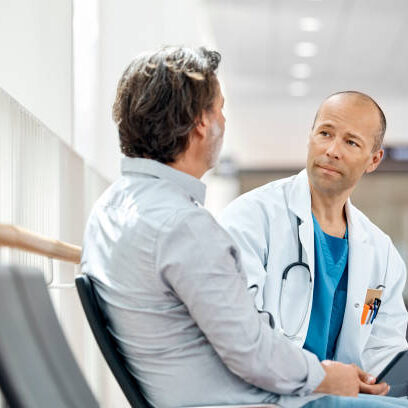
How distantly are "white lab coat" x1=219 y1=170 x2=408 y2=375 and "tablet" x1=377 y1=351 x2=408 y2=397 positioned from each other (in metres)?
0.14

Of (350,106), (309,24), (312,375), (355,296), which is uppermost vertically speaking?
(309,24)

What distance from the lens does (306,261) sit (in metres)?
2.14

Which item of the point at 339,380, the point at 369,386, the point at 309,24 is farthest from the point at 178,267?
the point at 309,24

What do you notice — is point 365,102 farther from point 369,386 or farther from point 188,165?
point 188,165

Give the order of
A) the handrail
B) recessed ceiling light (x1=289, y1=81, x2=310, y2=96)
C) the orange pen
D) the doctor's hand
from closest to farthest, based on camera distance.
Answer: the handrail → the doctor's hand → the orange pen → recessed ceiling light (x1=289, y1=81, x2=310, y2=96)

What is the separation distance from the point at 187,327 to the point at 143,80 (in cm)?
41

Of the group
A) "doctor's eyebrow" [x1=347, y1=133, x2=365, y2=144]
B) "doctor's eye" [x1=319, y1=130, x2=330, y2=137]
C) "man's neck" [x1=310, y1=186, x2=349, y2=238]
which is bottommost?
"man's neck" [x1=310, y1=186, x2=349, y2=238]

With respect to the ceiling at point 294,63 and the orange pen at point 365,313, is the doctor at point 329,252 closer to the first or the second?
the orange pen at point 365,313

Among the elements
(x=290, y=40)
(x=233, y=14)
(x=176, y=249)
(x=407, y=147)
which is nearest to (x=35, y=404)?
(x=176, y=249)

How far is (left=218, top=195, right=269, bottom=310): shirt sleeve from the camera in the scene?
2.07 metres

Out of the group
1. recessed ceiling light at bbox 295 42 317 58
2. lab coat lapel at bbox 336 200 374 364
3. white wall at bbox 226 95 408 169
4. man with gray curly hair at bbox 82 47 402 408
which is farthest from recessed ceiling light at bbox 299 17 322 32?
man with gray curly hair at bbox 82 47 402 408

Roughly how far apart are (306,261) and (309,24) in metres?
6.13

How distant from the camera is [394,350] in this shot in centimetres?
217

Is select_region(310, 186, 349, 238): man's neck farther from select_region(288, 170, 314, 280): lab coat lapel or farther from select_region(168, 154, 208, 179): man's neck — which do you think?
select_region(168, 154, 208, 179): man's neck
